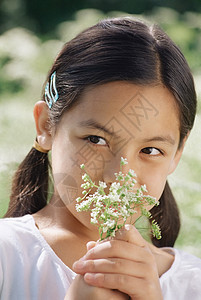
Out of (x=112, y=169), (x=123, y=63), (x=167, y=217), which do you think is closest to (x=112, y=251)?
(x=112, y=169)

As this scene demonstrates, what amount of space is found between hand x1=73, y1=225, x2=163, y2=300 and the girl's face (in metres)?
0.22

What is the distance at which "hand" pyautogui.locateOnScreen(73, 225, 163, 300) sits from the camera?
1300 mm

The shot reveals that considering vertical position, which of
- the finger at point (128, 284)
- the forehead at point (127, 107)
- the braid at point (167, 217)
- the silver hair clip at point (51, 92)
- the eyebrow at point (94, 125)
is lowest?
the braid at point (167, 217)

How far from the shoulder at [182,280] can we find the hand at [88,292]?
1.60 feet

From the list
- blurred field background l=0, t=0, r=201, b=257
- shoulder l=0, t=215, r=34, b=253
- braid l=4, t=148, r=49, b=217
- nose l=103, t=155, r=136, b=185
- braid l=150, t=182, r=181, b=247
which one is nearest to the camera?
nose l=103, t=155, r=136, b=185

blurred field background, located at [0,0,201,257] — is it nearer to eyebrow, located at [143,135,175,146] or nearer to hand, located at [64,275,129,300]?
eyebrow, located at [143,135,175,146]

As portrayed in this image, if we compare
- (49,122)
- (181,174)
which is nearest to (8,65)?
(181,174)

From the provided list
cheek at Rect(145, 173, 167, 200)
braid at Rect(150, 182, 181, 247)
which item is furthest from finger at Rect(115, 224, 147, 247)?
braid at Rect(150, 182, 181, 247)

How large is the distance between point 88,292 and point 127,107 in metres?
0.54

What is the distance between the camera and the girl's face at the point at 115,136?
1.56 m

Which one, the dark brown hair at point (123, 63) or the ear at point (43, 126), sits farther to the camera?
the ear at point (43, 126)

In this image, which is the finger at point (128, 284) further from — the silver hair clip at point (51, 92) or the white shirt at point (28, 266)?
the silver hair clip at point (51, 92)

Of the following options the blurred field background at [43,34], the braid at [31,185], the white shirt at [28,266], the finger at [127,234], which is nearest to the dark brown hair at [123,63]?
the braid at [31,185]

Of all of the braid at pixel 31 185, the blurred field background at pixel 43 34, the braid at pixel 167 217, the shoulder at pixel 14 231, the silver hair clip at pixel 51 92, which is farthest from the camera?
the blurred field background at pixel 43 34
